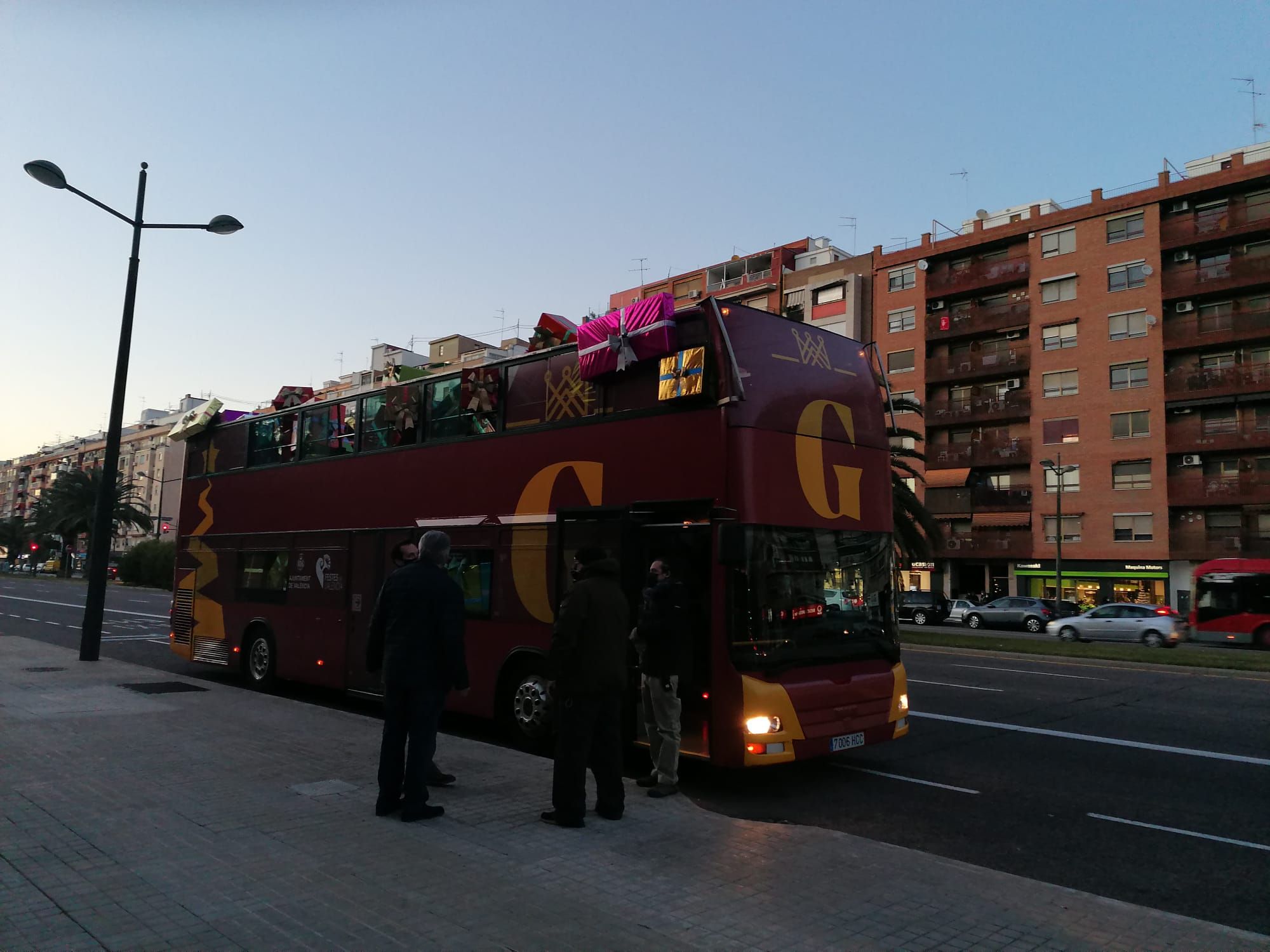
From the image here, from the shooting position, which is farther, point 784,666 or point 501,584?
point 501,584

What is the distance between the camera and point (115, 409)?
576 inches

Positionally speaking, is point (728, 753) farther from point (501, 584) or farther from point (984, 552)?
point (984, 552)

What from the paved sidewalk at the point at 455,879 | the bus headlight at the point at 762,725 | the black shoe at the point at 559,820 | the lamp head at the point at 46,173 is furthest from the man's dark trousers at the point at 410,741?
the lamp head at the point at 46,173

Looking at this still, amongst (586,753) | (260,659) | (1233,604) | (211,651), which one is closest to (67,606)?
(211,651)

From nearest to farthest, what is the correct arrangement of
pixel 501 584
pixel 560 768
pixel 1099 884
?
1. pixel 1099 884
2. pixel 560 768
3. pixel 501 584

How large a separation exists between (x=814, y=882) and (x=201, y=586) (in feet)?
40.0

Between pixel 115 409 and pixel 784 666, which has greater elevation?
pixel 115 409

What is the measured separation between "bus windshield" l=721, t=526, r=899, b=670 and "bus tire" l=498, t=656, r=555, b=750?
2.39 metres

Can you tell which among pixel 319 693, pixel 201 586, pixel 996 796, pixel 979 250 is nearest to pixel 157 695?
pixel 319 693

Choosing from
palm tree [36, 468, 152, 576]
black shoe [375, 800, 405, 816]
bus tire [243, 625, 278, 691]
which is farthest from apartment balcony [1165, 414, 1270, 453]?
palm tree [36, 468, 152, 576]

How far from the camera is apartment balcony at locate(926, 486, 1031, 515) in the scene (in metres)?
48.7

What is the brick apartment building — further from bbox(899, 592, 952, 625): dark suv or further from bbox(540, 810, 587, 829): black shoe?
bbox(540, 810, 587, 829): black shoe

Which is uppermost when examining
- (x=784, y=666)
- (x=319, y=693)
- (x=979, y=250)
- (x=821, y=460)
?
(x=979, y=250)

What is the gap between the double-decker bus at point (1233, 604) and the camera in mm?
30469
